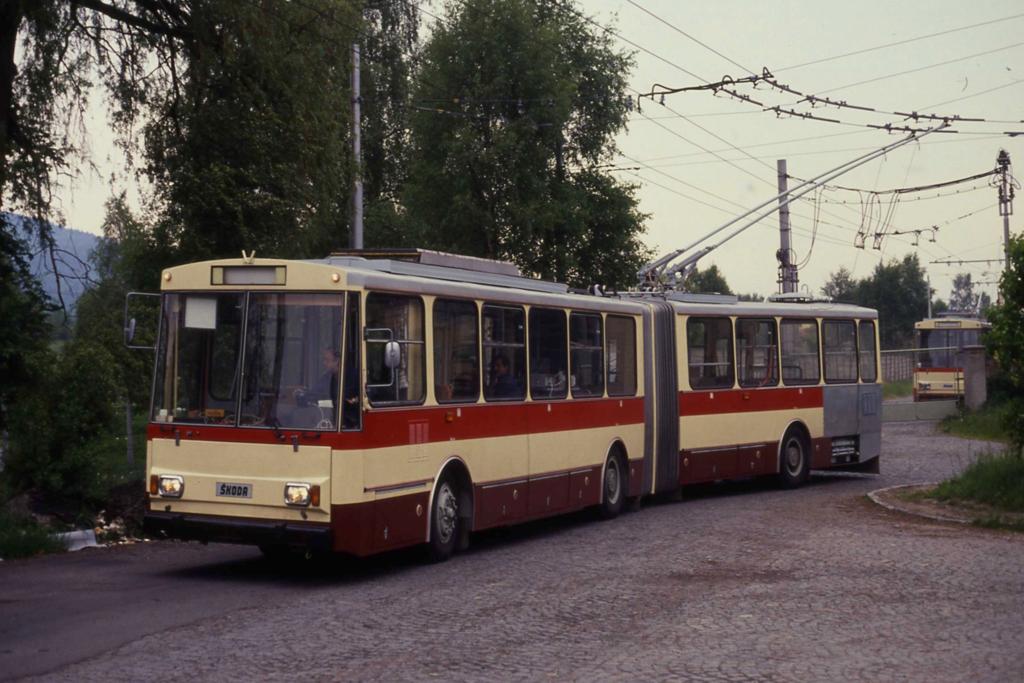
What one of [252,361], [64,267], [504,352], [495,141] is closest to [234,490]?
[252,361]

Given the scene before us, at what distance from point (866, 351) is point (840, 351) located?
3.01 feet

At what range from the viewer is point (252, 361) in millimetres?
12664

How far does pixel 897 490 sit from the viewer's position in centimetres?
2088

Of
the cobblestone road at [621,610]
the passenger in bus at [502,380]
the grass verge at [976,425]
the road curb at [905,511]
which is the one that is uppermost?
the passenger in bus at [502,380]

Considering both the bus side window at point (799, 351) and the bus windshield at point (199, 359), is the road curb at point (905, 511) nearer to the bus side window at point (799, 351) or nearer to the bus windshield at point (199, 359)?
the bus side window at point (799, 351)

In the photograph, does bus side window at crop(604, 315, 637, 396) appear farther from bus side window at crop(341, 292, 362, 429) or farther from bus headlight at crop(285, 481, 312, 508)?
bus headlight at crop(285, 481, 312, 508)

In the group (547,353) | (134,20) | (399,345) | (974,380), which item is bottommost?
(399,345)

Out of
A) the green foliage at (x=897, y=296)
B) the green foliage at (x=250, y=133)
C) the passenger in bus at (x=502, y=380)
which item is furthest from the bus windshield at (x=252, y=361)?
the green foliage at (x=897, y=296)

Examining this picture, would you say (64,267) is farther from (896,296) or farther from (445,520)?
(896,296)

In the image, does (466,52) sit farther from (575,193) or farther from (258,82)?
(258,82)

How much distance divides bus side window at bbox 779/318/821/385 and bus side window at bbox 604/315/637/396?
4.44m

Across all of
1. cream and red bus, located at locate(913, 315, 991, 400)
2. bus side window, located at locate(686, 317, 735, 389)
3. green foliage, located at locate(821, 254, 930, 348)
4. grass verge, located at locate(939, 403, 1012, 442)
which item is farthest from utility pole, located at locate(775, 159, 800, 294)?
green foliage, located at locate(821, 254, 930, 348)

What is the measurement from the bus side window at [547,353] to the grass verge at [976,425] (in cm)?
1996

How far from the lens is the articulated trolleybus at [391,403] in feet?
40.8
